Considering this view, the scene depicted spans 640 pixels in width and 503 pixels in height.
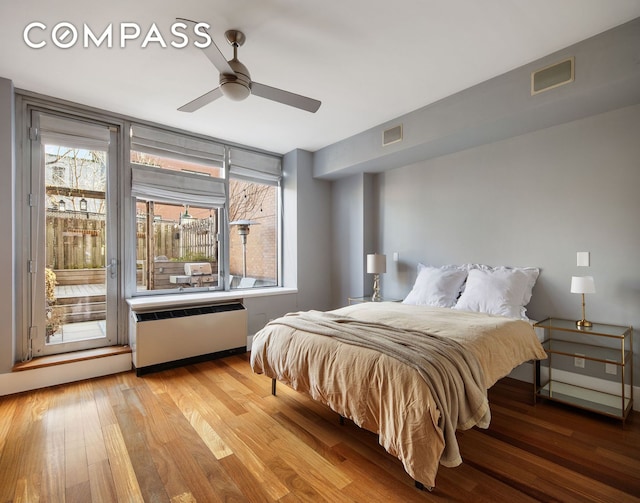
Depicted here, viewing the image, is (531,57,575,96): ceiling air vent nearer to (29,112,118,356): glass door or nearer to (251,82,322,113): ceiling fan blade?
(251,82,322,113): ceiling fan blade

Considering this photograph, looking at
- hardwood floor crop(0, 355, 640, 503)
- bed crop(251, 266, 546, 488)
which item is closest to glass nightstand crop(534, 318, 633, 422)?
hardwood floor crop(0, 355, 640, 503)

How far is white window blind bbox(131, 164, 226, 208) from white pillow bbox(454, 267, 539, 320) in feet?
10.6

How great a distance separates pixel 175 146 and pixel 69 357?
257 cm

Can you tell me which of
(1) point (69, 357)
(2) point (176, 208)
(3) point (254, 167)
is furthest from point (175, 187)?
(1) point (69, 357)

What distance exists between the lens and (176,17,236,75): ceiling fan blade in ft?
6.29

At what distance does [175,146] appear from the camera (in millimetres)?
4012

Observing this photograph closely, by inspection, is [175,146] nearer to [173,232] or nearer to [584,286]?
[173,232]

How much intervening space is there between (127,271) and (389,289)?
10.6ft

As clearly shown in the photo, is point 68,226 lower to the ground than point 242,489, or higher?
higher

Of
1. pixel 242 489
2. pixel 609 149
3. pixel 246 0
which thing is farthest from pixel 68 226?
pixel 609 149

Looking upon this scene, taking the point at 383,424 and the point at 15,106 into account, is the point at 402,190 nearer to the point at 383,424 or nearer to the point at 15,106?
the point at 383,424

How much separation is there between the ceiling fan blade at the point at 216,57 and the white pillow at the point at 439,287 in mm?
2704

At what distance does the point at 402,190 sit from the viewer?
4328 millimetres

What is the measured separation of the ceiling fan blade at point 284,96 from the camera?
2.34m
